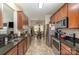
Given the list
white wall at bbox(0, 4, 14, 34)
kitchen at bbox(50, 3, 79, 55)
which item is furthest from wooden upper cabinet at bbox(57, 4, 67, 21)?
white wall at bbox(0, 4, 14, 34)

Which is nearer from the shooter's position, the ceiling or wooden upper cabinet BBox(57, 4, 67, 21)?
the ceiling

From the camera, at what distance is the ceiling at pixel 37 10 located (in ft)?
7.06

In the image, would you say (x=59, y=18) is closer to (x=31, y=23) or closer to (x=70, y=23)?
(x=70, y=23)

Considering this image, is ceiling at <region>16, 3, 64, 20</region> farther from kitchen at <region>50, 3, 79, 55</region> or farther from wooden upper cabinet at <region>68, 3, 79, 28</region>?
wooden upper cabinet at <region>68, 3, 79, 28</region>

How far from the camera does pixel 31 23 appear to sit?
7.89 feet

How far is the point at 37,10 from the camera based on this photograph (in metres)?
2.31

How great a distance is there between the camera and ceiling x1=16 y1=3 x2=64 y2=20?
7.06 feet

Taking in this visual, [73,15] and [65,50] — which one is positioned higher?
[73,15]

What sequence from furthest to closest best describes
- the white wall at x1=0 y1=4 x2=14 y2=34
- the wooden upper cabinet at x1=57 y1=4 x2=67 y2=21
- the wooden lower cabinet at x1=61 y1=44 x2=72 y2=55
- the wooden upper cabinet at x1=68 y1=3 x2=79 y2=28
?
the wooden upper cabinet at x1=57 y1=4 x2=67 y2=21 < the wooden upper cabinet at x1=68 y1=3 x2=79 y2=28 < the white wall at x1=0 y1=4 x2=14 y2=34 < the wooden lower cabinet at x1=61 y1=44 x2=72 y2=55

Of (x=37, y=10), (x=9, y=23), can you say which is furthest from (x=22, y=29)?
(x=37, y=10)

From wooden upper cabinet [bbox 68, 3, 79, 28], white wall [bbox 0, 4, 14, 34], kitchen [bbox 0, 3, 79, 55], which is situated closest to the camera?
kitchen [bbox 0, 3, 79, 55]

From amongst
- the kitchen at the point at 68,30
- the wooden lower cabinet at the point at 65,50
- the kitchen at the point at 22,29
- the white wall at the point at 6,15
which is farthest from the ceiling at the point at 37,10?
the wooden lower cabinet at the point at 65,50

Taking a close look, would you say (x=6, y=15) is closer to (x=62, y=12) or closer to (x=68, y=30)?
(x=62, y=12)
